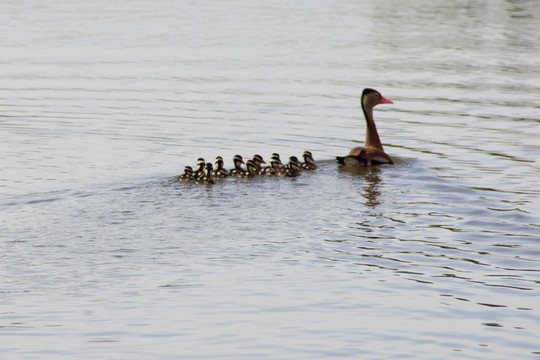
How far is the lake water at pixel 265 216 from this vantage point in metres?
9.54

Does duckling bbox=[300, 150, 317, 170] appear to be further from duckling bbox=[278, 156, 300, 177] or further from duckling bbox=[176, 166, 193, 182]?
duckling bbox=[176, 166, 193, 182]

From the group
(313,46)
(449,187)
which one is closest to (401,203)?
(449,187)

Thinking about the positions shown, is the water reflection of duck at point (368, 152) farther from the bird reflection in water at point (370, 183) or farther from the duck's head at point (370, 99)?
the bird reflection in water at point (370, 183)

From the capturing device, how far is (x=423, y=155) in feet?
63.1

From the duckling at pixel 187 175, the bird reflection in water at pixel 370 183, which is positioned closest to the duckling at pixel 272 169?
the duckling at pixel 187 175

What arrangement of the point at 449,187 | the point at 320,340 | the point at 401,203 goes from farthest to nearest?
the point at 449,187, the point at 401,203, the point at 320,340

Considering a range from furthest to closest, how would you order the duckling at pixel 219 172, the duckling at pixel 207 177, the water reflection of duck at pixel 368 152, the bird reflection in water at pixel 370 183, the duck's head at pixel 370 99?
the duck's head at pixel 370 99
the water reflection of duck at pixel 368 152
the duckling at pixel 219 172
the duckling at pixel 207 177
the bird reflection in water at pixel 370 183

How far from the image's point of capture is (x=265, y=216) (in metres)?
13.7

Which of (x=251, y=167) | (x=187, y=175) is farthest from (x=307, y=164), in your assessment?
(x=187, y=175)

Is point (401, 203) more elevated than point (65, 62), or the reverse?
point (65, 62)

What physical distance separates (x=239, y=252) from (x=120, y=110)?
42.7 ft

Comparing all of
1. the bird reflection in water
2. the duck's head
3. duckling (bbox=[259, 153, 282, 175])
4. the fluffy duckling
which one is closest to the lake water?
the bird reflection in water

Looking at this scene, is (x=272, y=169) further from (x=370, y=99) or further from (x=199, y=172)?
(x=370, y=99)

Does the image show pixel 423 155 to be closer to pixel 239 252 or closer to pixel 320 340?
pixel 239 252
